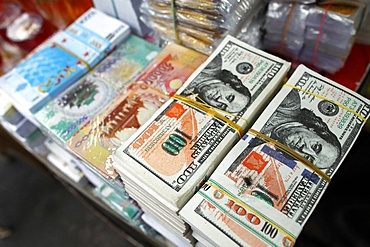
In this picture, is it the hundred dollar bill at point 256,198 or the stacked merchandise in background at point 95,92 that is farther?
the stacked merchandise in background at point 95,92

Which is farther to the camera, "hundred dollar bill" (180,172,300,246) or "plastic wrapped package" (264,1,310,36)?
"plastic wrapped package" (264,1,310,36)

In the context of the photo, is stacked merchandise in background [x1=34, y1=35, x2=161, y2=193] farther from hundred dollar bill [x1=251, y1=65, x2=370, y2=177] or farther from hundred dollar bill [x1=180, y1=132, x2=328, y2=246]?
hundred dollar bill [x1=251, y1=65, x2=370, y2=177]

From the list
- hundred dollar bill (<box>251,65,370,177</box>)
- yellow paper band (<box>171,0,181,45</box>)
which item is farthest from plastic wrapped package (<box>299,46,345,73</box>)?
yellow paper band (<box>171,0,181,45</box>)

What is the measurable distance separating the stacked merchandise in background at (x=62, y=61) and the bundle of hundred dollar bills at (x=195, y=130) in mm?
371

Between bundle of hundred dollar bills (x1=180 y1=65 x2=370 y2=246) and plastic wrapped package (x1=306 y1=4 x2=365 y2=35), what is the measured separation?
0.75 ft

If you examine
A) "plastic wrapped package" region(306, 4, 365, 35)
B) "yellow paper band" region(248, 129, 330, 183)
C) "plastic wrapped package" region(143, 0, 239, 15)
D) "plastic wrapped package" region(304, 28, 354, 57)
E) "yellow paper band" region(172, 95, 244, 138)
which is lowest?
"yellow paper band" region(172, 95, 244, 138)

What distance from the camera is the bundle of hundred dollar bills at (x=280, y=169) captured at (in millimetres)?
683

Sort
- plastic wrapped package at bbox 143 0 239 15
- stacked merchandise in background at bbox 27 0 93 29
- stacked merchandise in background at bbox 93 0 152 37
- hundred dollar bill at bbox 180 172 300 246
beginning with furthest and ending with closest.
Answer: stacked merchandise in background at bbox 27 0 93 29 < stacked merchandise in background at bbox 93 0 152 37 < plastic wrapped package at bbox 143 0 239 15 < hundred dollar bill at bbox 180 172 300 246

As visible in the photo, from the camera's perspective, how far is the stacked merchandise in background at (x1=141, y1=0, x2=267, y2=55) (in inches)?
36.4

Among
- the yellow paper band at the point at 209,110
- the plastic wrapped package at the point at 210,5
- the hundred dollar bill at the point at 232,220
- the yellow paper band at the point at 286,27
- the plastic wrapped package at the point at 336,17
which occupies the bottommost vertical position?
the hundred dollar bill at the point at 232,220

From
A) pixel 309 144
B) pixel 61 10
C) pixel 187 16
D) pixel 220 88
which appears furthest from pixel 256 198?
pixel 61 10

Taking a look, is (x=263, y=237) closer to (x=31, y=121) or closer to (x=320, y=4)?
(x=320, y=4)

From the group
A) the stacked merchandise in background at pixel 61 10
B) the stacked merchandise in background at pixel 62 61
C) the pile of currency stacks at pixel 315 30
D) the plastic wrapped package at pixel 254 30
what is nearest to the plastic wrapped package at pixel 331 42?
the pile of currency stacks at pixel 315 30

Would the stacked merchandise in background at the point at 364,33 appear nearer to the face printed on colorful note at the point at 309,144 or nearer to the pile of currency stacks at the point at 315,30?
the pile of currency stacks at the point at 315,30
